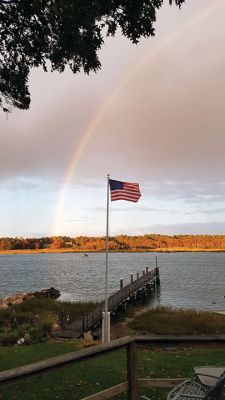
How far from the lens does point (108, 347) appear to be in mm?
4340

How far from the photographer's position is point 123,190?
874 inches

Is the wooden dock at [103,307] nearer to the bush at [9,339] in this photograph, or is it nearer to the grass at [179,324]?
the grass at [179,324]

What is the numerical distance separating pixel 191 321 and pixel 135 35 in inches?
1094

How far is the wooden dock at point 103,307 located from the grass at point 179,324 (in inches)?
139

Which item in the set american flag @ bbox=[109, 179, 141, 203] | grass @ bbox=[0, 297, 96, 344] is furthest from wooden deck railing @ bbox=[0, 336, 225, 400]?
american flag @ bbox=[109, 179, 141, 203]

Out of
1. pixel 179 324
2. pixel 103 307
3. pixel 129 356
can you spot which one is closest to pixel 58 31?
pixel 129 356

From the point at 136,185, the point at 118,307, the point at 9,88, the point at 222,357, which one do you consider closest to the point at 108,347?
the point at 9,88

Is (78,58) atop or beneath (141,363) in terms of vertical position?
atop

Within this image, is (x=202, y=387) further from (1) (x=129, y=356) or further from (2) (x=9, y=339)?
(2) (x=9, y=339)

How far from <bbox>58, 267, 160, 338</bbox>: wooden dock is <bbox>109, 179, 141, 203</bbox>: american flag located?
956cm

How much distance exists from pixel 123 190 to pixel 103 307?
18440mm

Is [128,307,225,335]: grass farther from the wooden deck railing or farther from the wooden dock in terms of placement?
the wooden deck railing

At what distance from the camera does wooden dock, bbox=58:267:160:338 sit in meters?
26.6

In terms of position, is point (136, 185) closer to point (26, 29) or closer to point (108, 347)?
point (26, 29)
